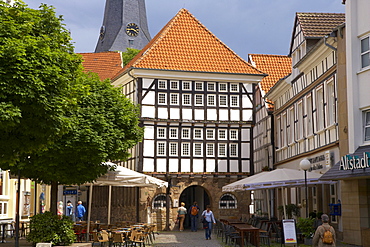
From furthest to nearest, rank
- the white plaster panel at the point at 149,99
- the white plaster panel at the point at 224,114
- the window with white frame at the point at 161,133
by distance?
the white plaster panel at the point at 224,114
the window with white frame at the point at 161,133
the white plaster panel at the point at 149,99

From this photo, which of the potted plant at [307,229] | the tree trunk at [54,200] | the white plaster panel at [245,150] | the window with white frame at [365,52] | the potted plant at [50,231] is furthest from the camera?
the white plaster panel at [245,150]

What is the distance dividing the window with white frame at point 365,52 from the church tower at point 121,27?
2886 inches

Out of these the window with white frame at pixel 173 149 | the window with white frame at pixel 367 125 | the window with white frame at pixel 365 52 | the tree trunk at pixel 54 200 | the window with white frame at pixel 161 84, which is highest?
the window with white frame at pixel 161 84

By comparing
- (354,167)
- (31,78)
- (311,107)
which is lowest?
(354,167)

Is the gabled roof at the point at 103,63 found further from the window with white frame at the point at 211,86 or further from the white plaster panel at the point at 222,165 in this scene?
the white plaster panel at the point at 222,165

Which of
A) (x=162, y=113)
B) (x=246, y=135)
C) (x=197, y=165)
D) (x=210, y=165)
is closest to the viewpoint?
(x=162, y=113)

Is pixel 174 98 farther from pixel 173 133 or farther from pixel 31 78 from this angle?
pixel 31 78

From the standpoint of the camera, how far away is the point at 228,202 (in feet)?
116

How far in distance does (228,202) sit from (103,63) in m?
18.2

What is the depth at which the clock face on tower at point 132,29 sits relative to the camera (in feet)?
301

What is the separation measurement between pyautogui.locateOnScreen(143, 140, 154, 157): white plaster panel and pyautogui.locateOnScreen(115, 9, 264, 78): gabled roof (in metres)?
4.27

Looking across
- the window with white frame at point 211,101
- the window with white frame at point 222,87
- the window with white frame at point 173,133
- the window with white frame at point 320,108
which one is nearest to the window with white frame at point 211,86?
the window with white frame at point 222,87

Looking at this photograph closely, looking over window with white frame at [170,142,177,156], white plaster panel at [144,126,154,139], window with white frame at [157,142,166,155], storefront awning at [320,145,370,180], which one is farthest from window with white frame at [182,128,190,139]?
storefront awning at [320,145,370,180]

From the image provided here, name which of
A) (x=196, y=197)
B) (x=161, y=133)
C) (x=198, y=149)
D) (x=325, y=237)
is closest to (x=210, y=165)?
(x=198, y=149)
